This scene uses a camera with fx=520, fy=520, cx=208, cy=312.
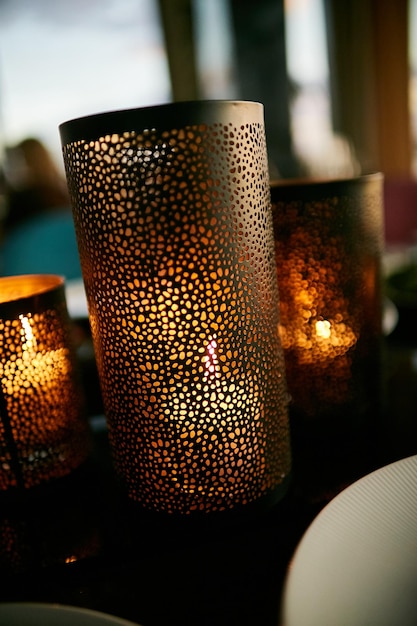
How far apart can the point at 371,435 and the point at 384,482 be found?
0.50ft

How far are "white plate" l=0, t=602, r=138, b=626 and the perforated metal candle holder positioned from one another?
0.11 m

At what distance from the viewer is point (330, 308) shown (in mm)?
426

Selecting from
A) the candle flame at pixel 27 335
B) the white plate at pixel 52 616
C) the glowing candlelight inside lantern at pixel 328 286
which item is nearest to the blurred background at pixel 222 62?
the glowing candlelight inside lantern at pixel 328 286

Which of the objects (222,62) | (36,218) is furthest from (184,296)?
(222,62)

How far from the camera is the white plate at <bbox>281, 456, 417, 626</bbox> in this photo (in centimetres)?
23

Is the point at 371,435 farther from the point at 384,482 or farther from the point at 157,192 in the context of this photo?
the point at 157,192

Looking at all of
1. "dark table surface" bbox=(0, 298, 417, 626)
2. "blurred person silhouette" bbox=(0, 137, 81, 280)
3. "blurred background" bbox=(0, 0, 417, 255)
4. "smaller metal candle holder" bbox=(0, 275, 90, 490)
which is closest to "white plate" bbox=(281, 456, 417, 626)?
"dark table surface" bbox=(0, 298, 417, 626)

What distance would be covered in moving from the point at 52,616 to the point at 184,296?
17 cm

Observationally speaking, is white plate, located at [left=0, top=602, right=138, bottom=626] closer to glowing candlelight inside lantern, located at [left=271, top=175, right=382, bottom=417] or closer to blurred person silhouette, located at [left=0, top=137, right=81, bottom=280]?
glowing candlelight inside lantern, located at [left=271, top=175, right=382, bottom=417]

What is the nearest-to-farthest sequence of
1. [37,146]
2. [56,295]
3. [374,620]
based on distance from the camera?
[374,620] < [56,295] < [37,146]

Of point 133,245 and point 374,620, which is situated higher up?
point 133,245

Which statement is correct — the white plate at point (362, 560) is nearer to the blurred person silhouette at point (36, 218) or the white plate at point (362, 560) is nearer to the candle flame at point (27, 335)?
the candle flame at point (27, 335)

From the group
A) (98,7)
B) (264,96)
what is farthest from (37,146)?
(264,96)

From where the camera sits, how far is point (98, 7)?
3.16 m
